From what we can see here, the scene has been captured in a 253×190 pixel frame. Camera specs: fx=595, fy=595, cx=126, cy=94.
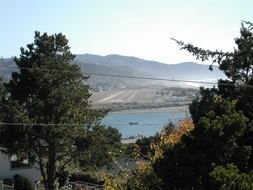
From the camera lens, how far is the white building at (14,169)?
1569 inches

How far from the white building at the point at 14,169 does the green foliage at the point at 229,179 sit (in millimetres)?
28045

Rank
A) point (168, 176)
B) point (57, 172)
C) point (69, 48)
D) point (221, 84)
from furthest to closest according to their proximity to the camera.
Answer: point (57, 172) → point (69, 48) → point (221, 84) → point (168, 176)

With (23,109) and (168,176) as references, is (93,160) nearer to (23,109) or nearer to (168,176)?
(23,109)

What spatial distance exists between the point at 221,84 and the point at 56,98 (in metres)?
18.2

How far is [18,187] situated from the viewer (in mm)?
36844

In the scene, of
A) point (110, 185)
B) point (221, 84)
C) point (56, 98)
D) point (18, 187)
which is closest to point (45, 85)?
point (56, 98)

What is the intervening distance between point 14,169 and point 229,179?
30.0 metres

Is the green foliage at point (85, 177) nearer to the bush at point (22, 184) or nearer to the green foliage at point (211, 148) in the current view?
the bush at point (22, 184)

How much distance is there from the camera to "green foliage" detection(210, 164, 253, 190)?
488 inches

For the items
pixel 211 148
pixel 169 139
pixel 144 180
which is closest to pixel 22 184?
pixel 169 139

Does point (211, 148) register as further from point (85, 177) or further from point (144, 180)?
point (85, 177)

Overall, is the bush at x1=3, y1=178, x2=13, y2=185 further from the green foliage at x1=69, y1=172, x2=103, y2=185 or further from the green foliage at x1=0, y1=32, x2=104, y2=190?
the green foliage at x1=69, y1=172, x2=103, y2=185

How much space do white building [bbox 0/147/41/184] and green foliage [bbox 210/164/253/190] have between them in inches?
1104

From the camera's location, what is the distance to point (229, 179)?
41.1 feet
